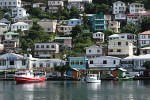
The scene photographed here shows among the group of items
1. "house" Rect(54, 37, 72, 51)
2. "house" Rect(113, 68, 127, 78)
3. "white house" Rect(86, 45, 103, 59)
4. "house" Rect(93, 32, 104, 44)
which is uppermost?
"house" Rect(93, 32, 104, 44)

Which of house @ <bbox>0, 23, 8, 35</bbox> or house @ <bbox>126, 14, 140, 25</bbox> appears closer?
house @ <bbox>0, 23, 8, 35</bbox>

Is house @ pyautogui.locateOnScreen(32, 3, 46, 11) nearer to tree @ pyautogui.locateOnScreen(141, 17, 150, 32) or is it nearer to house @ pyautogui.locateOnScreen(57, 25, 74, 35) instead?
house @ pyautogui.locateOnScreen(57, 25, 74, 35)

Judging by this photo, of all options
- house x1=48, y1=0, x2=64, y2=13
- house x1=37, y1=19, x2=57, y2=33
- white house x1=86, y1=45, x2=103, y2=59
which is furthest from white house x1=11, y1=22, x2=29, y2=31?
white house x1=86, y1=45, x2=103, y2=59

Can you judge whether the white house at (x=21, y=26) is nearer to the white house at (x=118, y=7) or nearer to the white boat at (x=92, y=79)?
the white house at (x=118, y=7)

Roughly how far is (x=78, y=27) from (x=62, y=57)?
8198mm

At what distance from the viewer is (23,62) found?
75688 mm

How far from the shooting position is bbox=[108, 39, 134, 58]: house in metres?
76.9

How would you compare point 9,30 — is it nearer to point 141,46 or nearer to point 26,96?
point 141,46

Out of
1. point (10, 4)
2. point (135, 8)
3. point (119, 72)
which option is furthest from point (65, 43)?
point (10, 4)

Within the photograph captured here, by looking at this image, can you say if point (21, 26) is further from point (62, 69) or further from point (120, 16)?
point (62, 69)

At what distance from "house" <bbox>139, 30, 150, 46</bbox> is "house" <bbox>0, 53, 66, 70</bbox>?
1317cm

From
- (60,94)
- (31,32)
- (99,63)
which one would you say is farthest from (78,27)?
(60,94)

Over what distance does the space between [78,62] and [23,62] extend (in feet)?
22.6

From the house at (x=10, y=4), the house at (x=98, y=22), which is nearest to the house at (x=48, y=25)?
the house at (x=98, y=22)
